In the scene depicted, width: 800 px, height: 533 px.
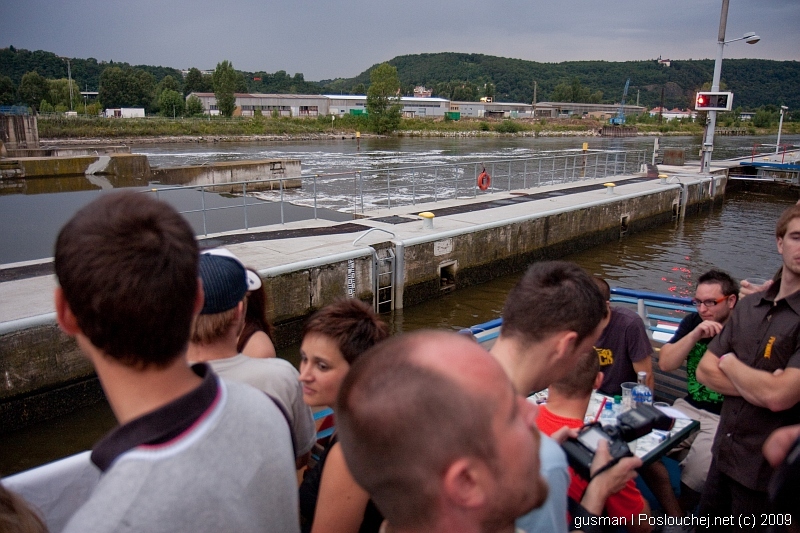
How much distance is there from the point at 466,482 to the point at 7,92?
11382 centimetres

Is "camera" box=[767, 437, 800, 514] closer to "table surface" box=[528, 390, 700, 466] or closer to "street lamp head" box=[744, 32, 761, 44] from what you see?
"table surface" box=[528, 390, 700, 466]

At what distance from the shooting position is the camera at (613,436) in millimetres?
2080

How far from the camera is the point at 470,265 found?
12359mm

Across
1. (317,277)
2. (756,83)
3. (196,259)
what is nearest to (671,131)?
(756,83)

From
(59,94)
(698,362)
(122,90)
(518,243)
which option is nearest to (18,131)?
(518,243)

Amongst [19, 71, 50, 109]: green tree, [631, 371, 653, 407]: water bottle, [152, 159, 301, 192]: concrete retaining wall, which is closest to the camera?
[631, 371, 653, 407]: water bottle

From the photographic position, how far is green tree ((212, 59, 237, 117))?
99.8 metres

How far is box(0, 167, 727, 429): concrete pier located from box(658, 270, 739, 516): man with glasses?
3416 millimetres

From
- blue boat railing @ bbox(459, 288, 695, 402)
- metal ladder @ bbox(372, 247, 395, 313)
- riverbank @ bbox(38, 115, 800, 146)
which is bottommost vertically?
metal ladder @ bbox(372, 247, 395, 313)

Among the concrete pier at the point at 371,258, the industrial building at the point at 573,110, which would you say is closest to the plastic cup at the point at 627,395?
the concrete pier at the point at 371,258

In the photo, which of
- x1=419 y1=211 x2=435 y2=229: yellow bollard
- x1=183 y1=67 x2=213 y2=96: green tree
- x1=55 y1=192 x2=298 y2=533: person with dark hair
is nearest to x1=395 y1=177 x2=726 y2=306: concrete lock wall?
x1=419 y1=211 x2=435 y2=229: yellow bollard

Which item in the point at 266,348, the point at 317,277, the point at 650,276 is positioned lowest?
the point at 650,276

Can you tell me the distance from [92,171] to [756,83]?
19475 centimetres

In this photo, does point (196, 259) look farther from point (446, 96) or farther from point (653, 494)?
point (446, 96)
